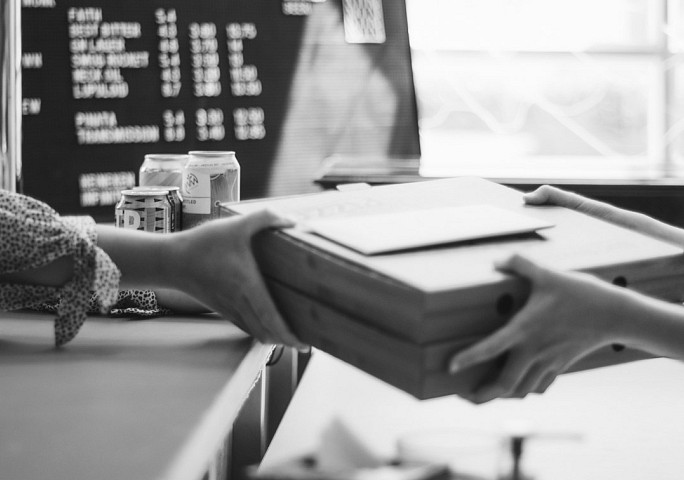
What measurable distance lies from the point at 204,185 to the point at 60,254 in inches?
12.2

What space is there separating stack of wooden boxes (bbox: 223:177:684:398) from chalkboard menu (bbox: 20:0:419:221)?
4.43 feet

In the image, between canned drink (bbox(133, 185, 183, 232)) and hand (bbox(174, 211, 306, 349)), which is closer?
hand (bbox(174, 211, 306, 349))

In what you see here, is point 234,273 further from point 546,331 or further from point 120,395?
point 546,331

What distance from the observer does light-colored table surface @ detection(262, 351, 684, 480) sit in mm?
1167

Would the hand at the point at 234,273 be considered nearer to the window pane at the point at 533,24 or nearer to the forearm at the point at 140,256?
the forearm at the point at 140,256

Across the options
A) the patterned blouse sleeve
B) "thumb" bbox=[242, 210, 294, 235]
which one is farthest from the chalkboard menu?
"thumb" bbox=[242, 210, 294, 235]

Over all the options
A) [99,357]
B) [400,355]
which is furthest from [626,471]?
[99,357]

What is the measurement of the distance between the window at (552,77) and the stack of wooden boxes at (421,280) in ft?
9.60

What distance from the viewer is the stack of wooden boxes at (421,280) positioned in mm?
751

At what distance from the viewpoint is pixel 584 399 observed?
1473mm

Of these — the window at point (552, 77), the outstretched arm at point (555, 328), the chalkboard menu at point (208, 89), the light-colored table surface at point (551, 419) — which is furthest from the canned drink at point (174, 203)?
the window at point (552, 77)

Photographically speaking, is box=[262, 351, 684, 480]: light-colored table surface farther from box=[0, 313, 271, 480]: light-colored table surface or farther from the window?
the window

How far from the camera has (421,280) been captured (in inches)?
29.2

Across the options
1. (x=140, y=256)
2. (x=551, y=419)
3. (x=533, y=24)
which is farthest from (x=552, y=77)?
(x=140, y=256)
